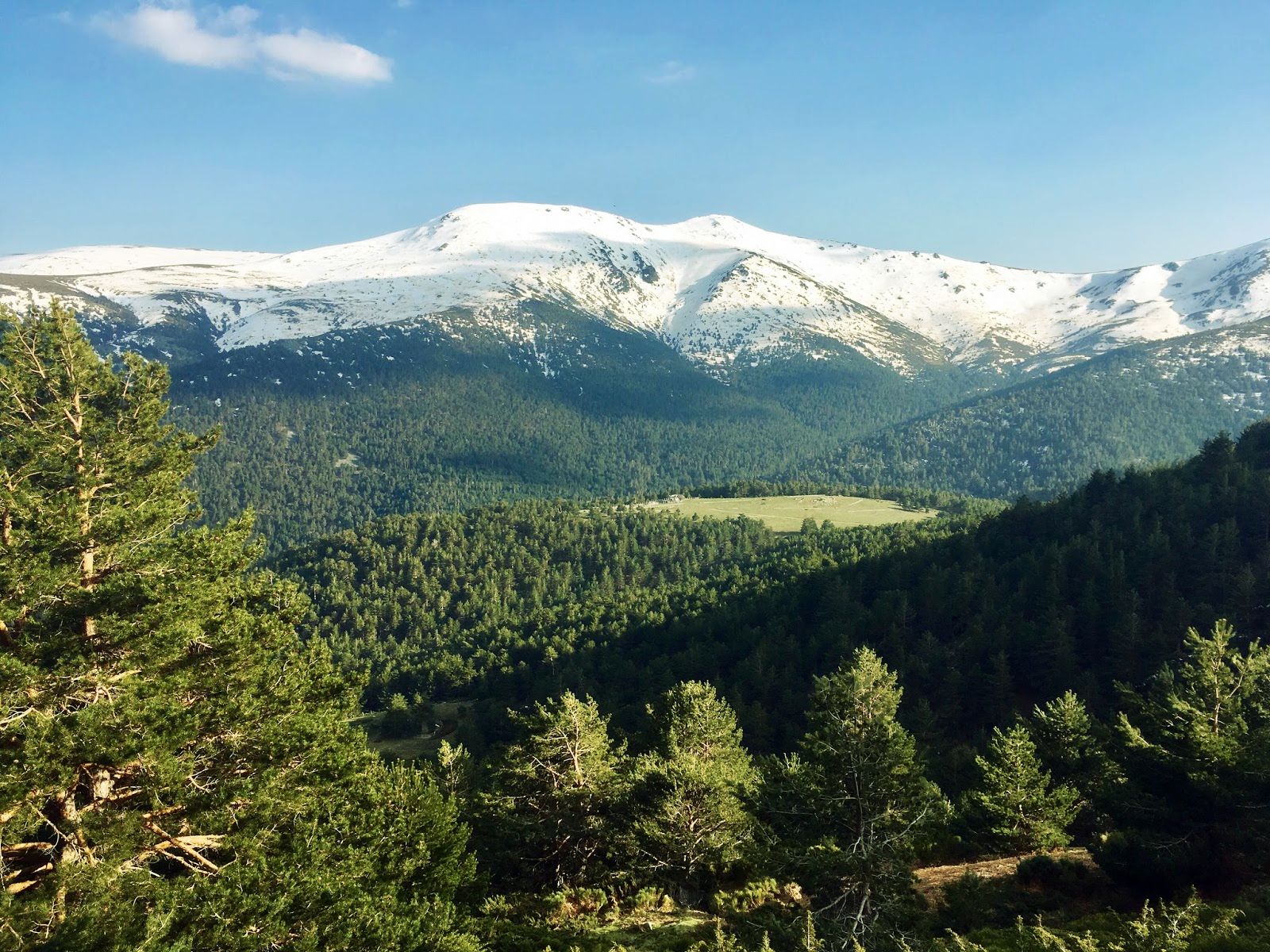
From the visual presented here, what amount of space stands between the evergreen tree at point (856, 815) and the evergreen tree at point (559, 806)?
14085mm

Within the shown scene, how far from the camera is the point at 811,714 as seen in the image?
88.1 feet

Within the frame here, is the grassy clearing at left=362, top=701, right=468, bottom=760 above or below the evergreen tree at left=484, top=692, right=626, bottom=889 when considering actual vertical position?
below

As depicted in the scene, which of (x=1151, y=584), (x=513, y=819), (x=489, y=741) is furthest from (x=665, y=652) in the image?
(x=513, y=819)

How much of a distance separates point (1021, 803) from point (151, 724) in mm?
40593

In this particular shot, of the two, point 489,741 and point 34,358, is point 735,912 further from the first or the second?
point 489,741

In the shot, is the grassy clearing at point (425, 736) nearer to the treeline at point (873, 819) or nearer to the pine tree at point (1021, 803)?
the treeline at point (873, 819)

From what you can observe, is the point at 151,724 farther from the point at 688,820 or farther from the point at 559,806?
the point at 688,820

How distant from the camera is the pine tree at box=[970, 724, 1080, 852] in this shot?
37.7 m

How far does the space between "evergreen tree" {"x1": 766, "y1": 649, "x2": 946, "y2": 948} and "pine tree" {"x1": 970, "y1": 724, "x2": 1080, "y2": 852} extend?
1675 cm

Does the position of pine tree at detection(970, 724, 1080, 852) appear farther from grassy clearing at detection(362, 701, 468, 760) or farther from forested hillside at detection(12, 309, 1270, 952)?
grassy clearing at detection(362, 701, 468, 760)

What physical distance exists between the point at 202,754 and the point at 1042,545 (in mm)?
134865

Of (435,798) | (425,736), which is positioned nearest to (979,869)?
(435,798)

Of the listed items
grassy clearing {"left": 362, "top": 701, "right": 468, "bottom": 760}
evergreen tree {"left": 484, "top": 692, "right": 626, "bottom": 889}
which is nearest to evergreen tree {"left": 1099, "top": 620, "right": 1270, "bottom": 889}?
evergreen tree {"left": 484, "top": 692, "right": 626, "bottom": 889}

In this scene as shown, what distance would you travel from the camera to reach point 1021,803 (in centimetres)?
3812
